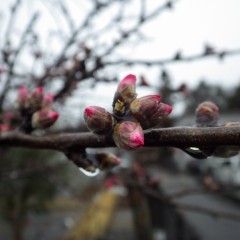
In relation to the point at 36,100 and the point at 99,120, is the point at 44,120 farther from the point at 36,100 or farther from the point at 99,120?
the point at 99,120

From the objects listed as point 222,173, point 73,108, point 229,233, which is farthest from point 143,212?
point 222,173

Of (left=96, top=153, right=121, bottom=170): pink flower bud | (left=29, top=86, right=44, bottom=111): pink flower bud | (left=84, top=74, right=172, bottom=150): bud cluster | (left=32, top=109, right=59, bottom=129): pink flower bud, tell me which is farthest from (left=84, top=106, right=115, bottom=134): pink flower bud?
(left=29, top=86, right=44, bottom=111): pink flower bud

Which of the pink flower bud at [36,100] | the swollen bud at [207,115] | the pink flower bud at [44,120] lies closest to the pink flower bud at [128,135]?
the swollen bud at [207,115]

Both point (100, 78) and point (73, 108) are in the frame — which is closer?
point (100, 78)

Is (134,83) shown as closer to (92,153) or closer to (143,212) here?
(92,153)

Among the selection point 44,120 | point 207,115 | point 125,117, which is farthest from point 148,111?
point 44,120

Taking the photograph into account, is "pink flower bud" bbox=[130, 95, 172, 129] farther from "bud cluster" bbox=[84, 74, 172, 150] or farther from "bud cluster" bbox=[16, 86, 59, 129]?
"bud cluster" bbox=[16, 86, 59, 129]

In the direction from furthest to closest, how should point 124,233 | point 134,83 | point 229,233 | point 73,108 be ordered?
point 124,233 < point 229,233 < point 73,108 < point 134,83

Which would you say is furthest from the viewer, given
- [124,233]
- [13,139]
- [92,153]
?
[124,233]
